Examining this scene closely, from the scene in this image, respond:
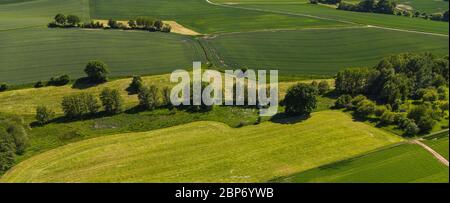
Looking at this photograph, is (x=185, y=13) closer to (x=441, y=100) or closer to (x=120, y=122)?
(x=120, y=122)

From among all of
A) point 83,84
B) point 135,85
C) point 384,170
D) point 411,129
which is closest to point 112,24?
point 83,84

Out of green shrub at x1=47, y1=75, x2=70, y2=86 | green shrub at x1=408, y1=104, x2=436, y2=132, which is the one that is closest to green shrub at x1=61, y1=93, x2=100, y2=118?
green shrub at x1=47, y1=75, x2=70, y2=86

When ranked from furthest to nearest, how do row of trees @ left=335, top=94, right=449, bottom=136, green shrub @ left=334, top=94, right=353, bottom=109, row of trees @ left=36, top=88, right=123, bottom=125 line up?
green shrub @ left=334, top=94, right=353, bottom=109
row of trees @ left=36, top=88, right=123, bottom=125
row of trees @ left=335, top=94, right=449, bottom=136

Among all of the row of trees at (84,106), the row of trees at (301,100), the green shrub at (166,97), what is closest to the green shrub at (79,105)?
the row of trees at (84,106)

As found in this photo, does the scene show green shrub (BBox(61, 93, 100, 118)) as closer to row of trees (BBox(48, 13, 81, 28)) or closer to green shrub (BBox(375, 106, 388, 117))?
green shrub (BBox(375, 106, 388, 117))

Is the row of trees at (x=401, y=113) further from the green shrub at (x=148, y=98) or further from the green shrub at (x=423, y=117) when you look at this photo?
the green shrub at (x=148, y=98)

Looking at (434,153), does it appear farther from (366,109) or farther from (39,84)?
(39,84)
